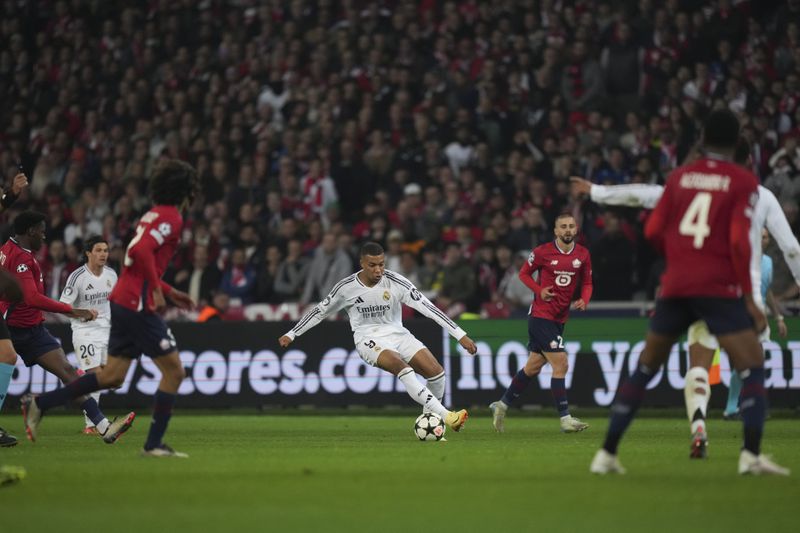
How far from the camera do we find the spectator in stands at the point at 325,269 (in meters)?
22.5


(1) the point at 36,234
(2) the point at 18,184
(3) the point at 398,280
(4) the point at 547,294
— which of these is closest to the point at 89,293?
(1) the point at 36,234

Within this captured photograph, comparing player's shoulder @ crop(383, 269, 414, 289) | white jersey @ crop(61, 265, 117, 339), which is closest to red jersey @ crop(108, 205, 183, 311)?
player's shoulder @ crop(383, 269, 414, 289)

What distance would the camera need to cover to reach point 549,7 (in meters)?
25.7

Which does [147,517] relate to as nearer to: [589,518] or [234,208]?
[589,518]

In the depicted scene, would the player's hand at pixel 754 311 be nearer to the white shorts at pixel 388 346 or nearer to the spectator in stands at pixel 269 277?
the white shorts at pixel 388 346

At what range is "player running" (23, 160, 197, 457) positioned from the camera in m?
10.4

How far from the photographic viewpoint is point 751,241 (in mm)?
9062

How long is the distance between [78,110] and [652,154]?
532 inches

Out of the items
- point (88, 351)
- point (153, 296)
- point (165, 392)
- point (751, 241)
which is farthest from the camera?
point (88, 351)

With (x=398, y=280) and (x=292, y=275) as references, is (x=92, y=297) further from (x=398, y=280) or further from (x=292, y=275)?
(x=292, y=275)

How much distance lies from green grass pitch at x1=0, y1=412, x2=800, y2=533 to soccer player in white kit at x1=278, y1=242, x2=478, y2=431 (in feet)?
4.14

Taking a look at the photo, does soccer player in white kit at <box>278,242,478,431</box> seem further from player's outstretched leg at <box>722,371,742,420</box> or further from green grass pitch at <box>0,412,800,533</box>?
player's outstretched leg at <box>722,371,742,420</box>

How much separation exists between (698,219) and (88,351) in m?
10.0

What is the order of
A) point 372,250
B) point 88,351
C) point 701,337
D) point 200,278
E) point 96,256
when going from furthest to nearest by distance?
point 200,278 → point 88,351 → point 96,256 → point 372,250 → point 701,337
